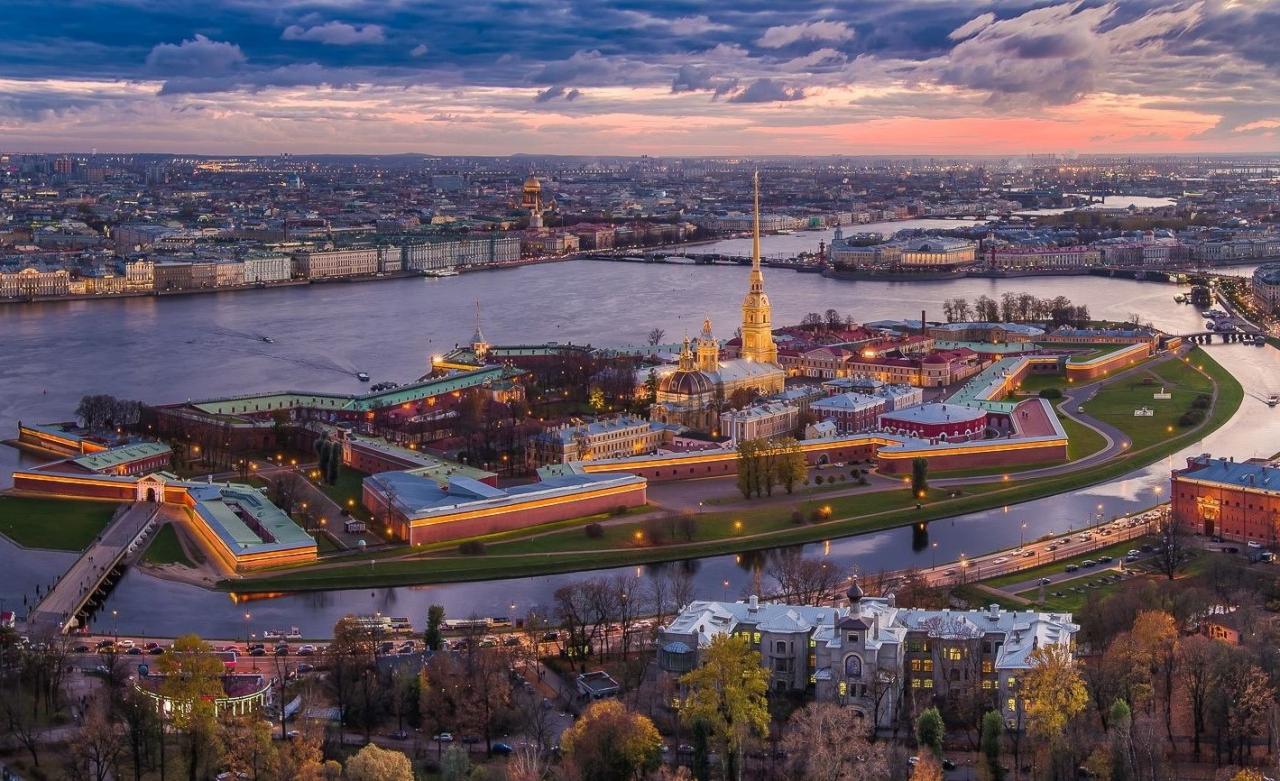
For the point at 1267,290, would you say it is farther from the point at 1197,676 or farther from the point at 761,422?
the point at 1197,676

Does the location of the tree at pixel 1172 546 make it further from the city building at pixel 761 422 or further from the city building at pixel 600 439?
the city building at pixel 600 439

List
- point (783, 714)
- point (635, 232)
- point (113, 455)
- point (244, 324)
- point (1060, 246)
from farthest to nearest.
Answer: point (635, 232) → point (1060, 246) → point (244, 324) → point (113, 455) → point (783, 714)

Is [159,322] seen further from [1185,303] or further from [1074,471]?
[1185,303]

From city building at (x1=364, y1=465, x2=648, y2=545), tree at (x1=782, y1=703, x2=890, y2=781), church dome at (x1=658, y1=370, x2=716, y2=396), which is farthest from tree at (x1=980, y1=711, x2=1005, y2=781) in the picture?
church dome at (x1=658, y1=370, x2=716, y2=396)

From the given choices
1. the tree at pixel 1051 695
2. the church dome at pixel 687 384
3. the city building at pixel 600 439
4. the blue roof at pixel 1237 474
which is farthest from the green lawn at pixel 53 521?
the blue roof at pixel 1237 474

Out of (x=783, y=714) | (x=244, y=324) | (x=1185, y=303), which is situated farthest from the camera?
(x=1185, y=303)

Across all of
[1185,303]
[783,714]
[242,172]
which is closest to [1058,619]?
[783,714]
